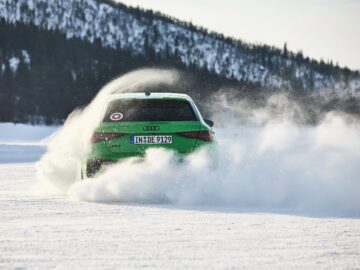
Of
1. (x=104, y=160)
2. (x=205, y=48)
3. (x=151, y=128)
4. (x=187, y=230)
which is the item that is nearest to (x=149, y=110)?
(x=151, y=128)

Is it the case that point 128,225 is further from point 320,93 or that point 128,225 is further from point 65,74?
point 320,93

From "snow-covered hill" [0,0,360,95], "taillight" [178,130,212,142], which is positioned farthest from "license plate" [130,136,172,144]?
"snow-covered hill" [0,0,360,95]

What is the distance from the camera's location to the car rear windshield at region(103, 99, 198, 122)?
5809 mm

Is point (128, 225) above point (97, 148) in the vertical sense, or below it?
below

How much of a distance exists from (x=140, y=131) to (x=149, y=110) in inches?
14.9

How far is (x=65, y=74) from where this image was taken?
80438 mm

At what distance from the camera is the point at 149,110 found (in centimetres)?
590

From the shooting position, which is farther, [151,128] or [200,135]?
[200,135]

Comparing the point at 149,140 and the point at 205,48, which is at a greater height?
the point at 205,48

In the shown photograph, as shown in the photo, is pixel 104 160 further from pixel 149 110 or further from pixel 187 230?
pixel 187 230

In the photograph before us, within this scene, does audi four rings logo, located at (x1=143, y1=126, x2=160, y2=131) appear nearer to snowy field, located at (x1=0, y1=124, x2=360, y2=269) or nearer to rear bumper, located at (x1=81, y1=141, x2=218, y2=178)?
rear bumper, located at (x1=81, y1=141, x2=218, y2=178)

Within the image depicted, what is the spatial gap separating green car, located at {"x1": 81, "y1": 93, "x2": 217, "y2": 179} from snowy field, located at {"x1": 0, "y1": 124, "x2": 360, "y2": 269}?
1.29ft

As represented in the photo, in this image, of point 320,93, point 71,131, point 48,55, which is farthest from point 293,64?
point 71,131

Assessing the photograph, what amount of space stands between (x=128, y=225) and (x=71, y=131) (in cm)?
492
